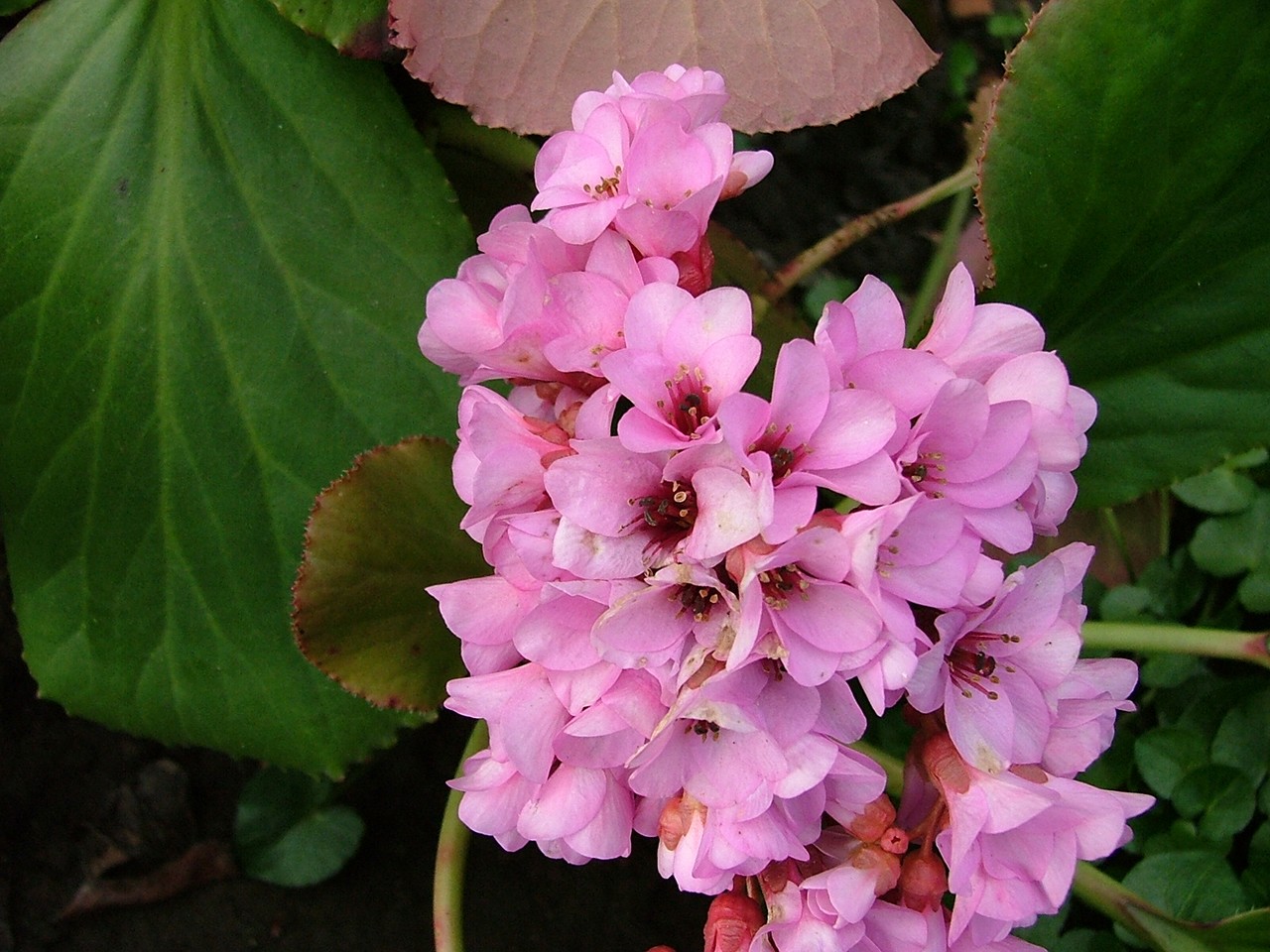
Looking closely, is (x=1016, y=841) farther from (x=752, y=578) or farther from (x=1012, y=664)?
(x=752, y=578)

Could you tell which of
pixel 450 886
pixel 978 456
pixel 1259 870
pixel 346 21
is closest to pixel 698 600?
pixel 978 456

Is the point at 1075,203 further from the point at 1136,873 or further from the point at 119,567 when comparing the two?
the point at 119,567

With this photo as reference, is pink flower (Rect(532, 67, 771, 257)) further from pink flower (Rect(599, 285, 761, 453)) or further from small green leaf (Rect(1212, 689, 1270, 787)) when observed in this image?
small green leaf (Rect(1212, 689, 1270, 787))

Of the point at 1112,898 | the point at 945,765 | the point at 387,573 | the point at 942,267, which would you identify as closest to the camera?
the point at 945,765

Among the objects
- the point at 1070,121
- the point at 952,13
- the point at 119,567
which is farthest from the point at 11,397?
the point at 952,13

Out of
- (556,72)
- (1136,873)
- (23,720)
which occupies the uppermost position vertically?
(556,72)

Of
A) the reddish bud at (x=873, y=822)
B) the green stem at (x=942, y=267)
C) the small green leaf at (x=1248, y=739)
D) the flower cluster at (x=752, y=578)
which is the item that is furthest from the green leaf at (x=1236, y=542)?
the reddish bud at (x=873, y=822)
